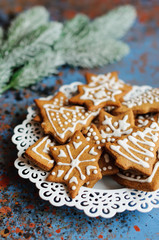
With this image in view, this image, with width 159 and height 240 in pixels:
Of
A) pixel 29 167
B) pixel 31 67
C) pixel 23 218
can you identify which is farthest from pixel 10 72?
pixel 23 218

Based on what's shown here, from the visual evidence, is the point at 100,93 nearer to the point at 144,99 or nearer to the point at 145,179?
the point at 144,99

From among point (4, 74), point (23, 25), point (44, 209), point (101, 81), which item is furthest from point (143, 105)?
point (23, 25)

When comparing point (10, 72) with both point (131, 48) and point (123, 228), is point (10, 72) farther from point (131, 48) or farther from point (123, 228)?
point (123, 228)

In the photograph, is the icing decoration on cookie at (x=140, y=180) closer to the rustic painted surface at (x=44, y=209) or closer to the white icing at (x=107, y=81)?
the rustic painted surface at (x=44, y=209)

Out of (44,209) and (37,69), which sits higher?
(37,69)

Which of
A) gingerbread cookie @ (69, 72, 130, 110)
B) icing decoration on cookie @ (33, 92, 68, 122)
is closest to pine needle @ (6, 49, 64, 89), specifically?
icing decoration on cookie @ (33, 92, 68, 122)

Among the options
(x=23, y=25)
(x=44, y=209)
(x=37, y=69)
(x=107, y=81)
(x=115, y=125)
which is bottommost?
(x=44, y=209)
